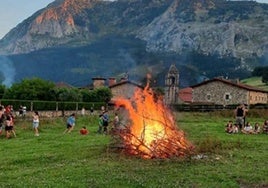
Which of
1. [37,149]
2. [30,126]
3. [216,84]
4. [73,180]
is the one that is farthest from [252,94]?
[73,180]

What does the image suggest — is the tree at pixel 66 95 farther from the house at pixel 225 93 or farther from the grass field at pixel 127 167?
the grass field at pixel 127 167

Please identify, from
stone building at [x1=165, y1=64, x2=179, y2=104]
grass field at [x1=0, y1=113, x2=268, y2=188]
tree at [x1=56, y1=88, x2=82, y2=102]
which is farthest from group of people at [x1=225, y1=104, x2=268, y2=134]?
stone building at [x1=165, y1=64, x2=179, y2=104]

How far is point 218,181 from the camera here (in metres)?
16.4

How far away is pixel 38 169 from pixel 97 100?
261ft

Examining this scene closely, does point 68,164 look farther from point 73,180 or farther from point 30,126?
point 30,126

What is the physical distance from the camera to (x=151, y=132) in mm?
23047

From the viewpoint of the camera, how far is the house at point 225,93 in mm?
99938

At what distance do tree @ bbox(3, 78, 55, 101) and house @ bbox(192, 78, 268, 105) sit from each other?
31447mm

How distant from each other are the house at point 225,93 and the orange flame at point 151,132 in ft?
250

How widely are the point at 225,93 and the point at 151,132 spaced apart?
81.0 metres

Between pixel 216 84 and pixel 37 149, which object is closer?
pixel 37 149

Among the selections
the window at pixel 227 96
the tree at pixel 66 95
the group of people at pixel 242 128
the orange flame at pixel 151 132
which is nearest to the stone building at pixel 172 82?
the window at pixel 227 96

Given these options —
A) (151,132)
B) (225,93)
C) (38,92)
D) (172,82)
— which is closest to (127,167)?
(151,132)

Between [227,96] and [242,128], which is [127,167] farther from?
[227,96]
